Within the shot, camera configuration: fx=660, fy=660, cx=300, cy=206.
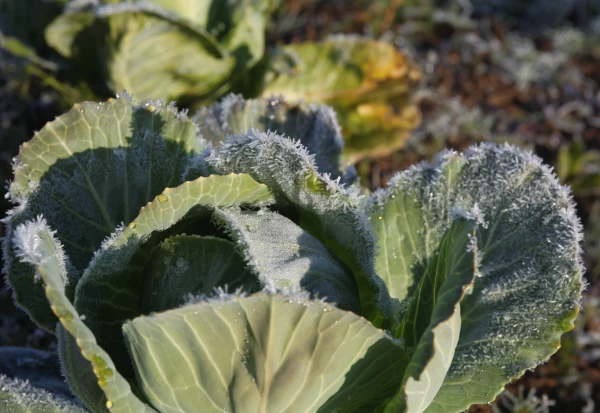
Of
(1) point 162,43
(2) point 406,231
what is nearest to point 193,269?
(2) point 406,231

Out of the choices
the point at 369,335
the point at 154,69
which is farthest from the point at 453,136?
the point at 369,335

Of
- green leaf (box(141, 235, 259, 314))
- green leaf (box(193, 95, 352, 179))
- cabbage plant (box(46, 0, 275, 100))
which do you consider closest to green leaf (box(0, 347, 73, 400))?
green leaf (box(141, 235, 259, 314))

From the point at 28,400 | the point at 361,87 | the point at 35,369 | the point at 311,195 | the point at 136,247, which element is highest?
the point at 311,195

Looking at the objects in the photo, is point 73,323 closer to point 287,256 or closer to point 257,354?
point 257,354

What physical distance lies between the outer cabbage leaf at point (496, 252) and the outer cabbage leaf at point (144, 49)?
1.40 meters

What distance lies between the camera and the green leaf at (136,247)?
1.52 meters

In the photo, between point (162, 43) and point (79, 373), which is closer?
point (79, 373)

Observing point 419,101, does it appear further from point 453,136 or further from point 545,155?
point 545,155

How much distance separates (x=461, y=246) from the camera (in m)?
1.52

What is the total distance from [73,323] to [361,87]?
2.46m

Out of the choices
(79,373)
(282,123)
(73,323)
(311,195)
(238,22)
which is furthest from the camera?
(238,22)

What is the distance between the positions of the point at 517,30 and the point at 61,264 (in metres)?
3.87

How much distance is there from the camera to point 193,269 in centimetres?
162

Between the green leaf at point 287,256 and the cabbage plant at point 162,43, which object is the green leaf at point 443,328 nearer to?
the green leaf at point 287,256
